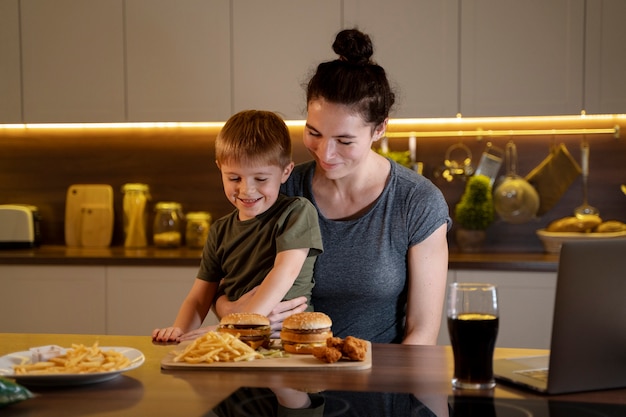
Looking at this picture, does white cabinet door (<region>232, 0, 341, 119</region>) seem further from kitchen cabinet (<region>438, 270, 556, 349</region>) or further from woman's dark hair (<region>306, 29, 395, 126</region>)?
woman's dark hair (<region>306, 29, 395, 126</region>)

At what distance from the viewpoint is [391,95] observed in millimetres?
2145

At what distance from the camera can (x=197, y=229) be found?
13.1 ft

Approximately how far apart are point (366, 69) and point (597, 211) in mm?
2150

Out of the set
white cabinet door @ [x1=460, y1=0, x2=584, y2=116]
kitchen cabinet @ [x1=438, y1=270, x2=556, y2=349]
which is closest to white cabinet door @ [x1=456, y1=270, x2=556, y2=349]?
kitchen cabinet @ [x1=438, y1=270, x2=556, y2=349]

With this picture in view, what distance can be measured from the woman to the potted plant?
5.45ft

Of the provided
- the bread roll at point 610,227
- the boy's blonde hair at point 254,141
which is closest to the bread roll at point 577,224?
the bread roll at point 610,227

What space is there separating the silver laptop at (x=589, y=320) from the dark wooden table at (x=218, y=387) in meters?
0.03

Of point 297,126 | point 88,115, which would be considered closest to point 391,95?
point 297,126

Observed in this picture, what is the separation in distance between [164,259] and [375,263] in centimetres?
170

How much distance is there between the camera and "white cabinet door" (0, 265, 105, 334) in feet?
12.3

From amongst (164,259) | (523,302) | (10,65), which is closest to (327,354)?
(523,302)

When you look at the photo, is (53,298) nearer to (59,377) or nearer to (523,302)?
(523,302)

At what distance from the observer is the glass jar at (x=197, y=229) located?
13.1 ft

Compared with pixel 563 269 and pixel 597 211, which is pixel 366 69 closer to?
pixel 563 269
